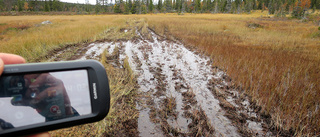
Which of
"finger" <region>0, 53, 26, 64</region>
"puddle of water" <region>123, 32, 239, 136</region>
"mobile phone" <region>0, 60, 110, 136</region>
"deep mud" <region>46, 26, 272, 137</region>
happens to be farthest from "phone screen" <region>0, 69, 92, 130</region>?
"puddle of water" <region>123, 32, 239, 136</region>

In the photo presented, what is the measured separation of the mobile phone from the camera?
92cm

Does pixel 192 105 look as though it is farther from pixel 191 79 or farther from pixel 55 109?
pixel 55 109

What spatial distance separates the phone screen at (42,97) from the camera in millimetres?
925

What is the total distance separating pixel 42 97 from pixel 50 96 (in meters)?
0.05

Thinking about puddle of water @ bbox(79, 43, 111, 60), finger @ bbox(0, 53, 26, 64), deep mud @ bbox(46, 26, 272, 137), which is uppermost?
finger @ bbox(0, 53, 26, 64)

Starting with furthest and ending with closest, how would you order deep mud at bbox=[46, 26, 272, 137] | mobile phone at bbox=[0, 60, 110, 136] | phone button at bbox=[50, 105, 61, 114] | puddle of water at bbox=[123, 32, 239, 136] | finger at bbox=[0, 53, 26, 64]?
puddle of water at bbox=[123, 32, 239, 136], deep mud at bbox=[46, 26, 272, 137], finger at bbox=[0, 53, 26, 64], phone button at bbox=[50, 105, 61, 114], mobile phone at bbox=[0, 60, 110, 136]

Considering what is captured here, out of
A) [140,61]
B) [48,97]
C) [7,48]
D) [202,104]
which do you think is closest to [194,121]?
[202,104]

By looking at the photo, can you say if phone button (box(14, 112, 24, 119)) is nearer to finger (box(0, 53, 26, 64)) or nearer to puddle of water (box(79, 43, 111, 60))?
finger (box(0, 53, 26, 64))

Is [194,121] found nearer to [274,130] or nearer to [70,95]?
[274,130]

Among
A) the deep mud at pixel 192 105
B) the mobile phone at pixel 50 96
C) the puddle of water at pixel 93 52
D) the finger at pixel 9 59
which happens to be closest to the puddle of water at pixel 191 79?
the deep mud at pixel 192 105

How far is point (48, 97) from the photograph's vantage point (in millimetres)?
1062

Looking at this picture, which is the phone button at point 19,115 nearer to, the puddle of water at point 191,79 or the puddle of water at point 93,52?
Result: the puddle of water at point 191,79

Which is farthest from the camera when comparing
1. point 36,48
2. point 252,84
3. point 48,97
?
point 36,48

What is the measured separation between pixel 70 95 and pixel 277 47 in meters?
10.0
